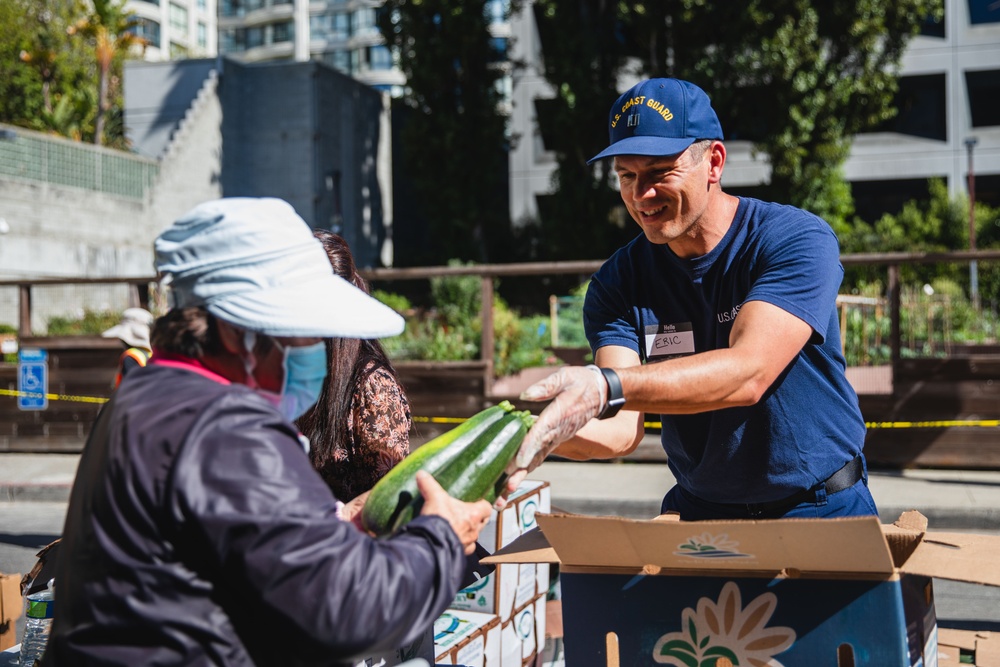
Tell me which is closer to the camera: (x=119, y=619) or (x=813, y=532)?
(x=119, y=619)

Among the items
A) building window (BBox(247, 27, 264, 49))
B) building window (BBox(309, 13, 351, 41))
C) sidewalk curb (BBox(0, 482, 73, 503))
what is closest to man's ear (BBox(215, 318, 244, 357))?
sidewalk curb (BBox(0, 482, 73, 503))

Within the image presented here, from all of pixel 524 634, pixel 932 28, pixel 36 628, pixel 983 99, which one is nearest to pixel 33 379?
pixel 524 634

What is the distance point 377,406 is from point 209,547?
1647 millimetres

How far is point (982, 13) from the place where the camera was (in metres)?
34.2

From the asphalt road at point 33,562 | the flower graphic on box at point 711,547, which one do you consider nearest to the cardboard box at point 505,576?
the flower graphic on box at point 711,547

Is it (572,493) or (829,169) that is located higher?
(829,169)

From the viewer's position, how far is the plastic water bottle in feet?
9.64

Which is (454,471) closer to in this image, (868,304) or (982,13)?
(868,304)

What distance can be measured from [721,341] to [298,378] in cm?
145

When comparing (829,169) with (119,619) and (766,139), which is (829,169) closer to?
(766,139)

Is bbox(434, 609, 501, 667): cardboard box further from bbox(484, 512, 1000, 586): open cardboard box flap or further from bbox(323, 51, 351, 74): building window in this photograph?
bbox(323, 51, 351, 74): building window

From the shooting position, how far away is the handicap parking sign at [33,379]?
12.3 m

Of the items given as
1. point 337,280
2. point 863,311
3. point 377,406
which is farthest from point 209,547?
point 863,311

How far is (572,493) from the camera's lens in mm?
9305
